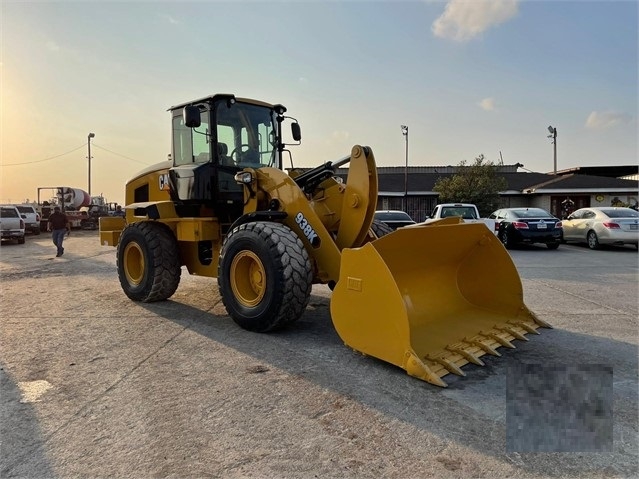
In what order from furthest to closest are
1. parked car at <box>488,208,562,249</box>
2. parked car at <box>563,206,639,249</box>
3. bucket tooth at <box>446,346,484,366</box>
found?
1. parked car at <box>488,208,562,249</box>
2. parked car at <box>563,206,639,249</box>
3. bucket tooth at <box>446,346,484,366</box>

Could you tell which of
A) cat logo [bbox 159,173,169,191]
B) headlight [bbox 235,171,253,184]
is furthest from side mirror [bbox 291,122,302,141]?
cat logo [bbox 159,173,169,191]

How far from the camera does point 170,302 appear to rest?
24.1 feet

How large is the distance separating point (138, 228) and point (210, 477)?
5261mm

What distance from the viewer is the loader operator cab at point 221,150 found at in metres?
6.43

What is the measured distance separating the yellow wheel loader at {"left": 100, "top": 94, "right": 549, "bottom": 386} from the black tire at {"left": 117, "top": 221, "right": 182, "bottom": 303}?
0.02 m

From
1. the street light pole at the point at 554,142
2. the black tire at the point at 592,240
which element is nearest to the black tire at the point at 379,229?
the black tire at the point at 592,240

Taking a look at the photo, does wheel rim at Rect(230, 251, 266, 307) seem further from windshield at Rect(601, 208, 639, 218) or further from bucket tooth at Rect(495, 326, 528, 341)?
windshield at Rect(601, 208, 639, 218)

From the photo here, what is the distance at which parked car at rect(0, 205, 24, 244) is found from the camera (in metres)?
20.6

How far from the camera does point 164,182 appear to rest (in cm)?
722

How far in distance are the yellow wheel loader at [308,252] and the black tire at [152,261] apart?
2 centimetres

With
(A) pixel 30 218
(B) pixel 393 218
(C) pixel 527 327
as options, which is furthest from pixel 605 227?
(A) pixel 30 218

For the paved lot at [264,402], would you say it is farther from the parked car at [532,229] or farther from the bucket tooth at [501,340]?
the parked car at [532,229]

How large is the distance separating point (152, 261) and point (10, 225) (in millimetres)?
17557

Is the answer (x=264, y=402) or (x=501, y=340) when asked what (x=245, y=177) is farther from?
(x=501, y=340)
